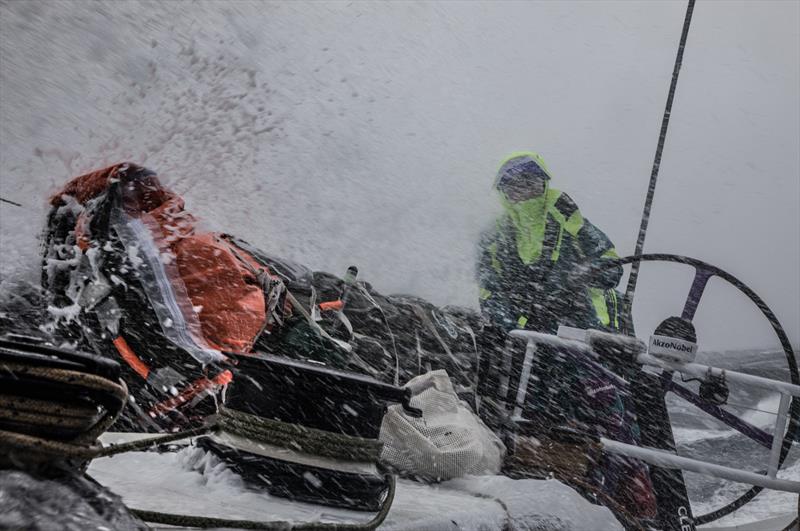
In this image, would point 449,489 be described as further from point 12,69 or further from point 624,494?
point 12,69

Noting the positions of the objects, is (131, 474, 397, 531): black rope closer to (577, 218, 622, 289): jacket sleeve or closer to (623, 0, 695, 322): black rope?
(623, 0, 695, 322): black rope

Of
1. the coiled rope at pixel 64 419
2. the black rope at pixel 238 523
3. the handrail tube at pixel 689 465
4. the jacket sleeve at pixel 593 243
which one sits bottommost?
the handrail tube at pixel 689 465

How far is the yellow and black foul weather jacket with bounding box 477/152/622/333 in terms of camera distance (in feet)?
14.3

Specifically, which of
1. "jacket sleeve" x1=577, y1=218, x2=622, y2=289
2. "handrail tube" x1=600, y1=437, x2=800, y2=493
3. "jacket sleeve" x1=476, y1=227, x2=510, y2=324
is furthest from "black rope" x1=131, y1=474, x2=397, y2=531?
"jacket sleeve" x1=577, y1=218, x2=622, y2=289

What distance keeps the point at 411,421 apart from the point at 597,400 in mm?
1455

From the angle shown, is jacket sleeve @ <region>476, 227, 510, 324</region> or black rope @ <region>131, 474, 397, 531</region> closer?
black rope @ <region>131, 474, 397, 531</region>

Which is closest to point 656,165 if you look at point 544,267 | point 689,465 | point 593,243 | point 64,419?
point 593,243

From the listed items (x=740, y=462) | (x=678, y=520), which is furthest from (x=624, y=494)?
(x=740, y=462)

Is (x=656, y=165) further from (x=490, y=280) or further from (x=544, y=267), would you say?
(x=490, y=280)

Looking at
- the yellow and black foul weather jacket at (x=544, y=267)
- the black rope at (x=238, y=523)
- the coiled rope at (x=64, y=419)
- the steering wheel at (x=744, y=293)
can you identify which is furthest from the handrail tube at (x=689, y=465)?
the coiled rope at (x=64, y=419)

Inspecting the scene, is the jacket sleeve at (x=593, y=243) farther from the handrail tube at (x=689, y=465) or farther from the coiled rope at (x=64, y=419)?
the coiled rope at (x=64, y=419)

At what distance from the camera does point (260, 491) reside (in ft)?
5.01

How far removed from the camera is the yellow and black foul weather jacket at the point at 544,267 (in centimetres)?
436

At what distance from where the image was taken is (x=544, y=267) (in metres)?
4.54
